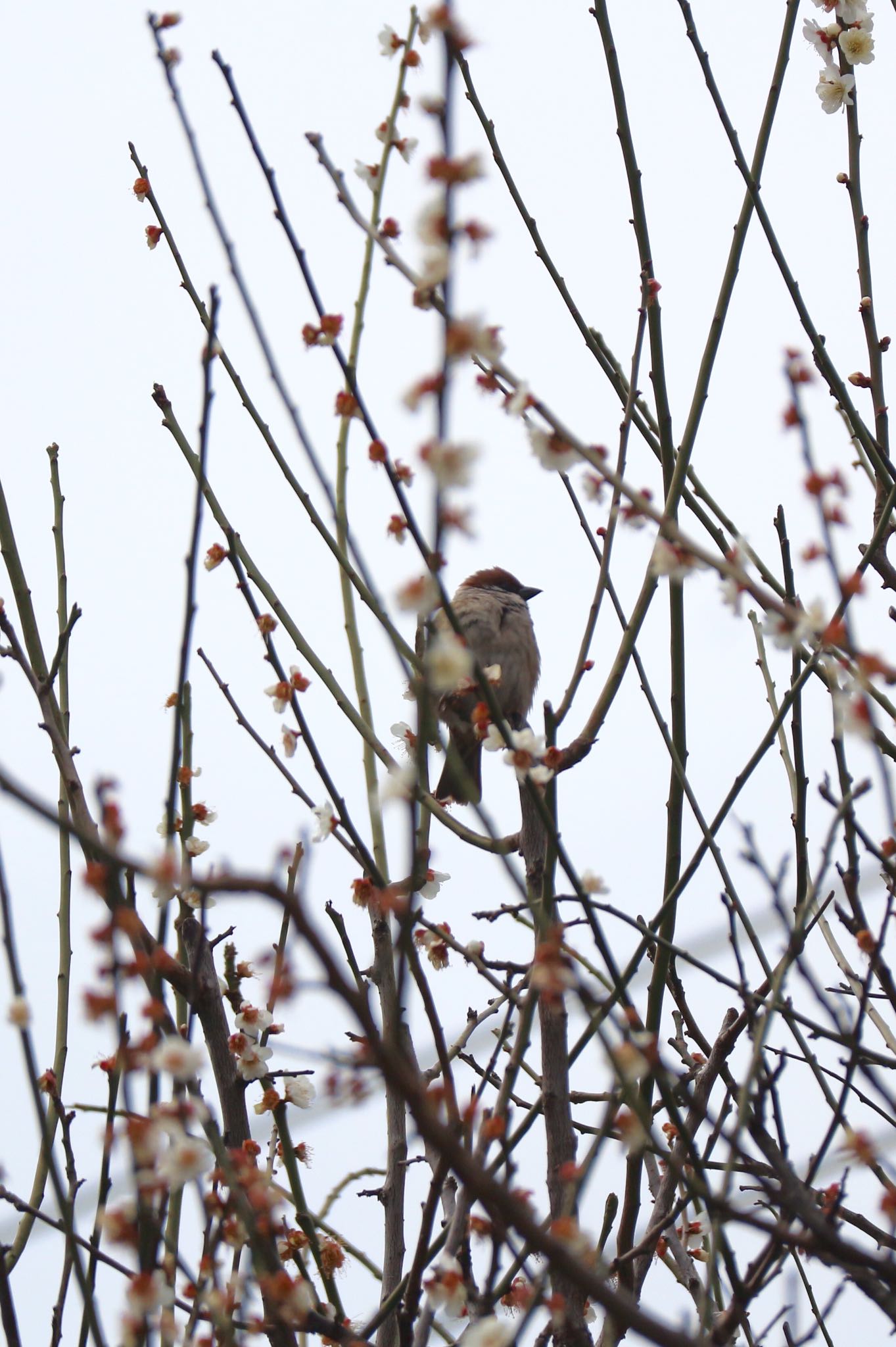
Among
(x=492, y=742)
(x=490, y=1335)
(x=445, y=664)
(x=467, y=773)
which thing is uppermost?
(x=467, y=773)

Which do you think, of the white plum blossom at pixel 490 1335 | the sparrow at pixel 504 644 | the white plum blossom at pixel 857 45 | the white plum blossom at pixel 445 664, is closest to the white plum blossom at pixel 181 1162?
the white plum blossom at pixel 490 1335

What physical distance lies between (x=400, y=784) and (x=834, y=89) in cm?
205

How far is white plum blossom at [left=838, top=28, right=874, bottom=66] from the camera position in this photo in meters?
2.66

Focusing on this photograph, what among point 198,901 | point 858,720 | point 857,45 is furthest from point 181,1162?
point 857,45

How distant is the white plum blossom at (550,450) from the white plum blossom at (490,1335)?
3.10ft

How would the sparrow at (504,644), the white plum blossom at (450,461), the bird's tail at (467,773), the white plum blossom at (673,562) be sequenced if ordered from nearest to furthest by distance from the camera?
1. the white plum blossom at (450,461)
2. the white plum blossom at (673,562)
3. the bird's tail at (467,773)
4. the sparrow at (504,644)

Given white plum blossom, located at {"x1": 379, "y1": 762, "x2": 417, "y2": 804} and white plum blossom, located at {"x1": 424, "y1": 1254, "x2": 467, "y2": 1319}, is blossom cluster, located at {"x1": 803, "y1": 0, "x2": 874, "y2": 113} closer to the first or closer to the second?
white plum blossom, located at {"x1": 379, "y1": 762, "x2": 417, "y2": 804}

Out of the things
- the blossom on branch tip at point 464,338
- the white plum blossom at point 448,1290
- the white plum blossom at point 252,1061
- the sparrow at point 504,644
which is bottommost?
the white plum blossom at point 448,1290

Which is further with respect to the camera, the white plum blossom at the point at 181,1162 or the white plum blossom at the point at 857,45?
the white plum blossom at the point at 857,45

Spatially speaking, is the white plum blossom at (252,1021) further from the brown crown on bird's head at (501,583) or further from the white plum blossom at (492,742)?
the brown crown on bird's head at (501,583)

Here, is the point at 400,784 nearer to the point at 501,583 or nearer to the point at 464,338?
the point at 464,338

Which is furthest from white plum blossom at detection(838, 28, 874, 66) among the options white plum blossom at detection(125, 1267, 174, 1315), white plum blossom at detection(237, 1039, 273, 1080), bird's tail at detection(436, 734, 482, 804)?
white plum blossom at detection(125, 1267, 174, 1315)

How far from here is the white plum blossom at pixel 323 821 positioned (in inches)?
77.3

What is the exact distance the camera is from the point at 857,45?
8.76 feet
